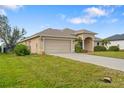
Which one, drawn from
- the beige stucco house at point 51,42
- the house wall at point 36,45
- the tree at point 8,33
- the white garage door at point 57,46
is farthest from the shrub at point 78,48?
the tree at point 8,33

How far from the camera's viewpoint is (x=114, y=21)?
20.5m

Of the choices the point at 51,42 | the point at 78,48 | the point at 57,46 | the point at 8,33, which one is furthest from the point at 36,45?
the point at 8,33

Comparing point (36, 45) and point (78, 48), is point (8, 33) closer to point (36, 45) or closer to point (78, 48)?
point (36, 45)

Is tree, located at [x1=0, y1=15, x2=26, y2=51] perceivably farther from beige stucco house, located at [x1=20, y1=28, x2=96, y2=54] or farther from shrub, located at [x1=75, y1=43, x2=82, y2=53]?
shrub, located at [x1=75, y1=43, x2=82, y2=53]

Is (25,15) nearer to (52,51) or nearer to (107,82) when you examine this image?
(52,51)

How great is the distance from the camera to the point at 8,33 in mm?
26828

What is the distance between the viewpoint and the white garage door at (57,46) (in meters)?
21.5

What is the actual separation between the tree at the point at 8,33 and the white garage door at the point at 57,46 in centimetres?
633

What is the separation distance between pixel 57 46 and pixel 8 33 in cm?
815

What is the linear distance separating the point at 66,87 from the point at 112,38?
3317cm

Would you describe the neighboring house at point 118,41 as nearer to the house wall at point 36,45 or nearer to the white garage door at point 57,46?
the white garage door at point 57,46

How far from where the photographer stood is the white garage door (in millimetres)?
21500
